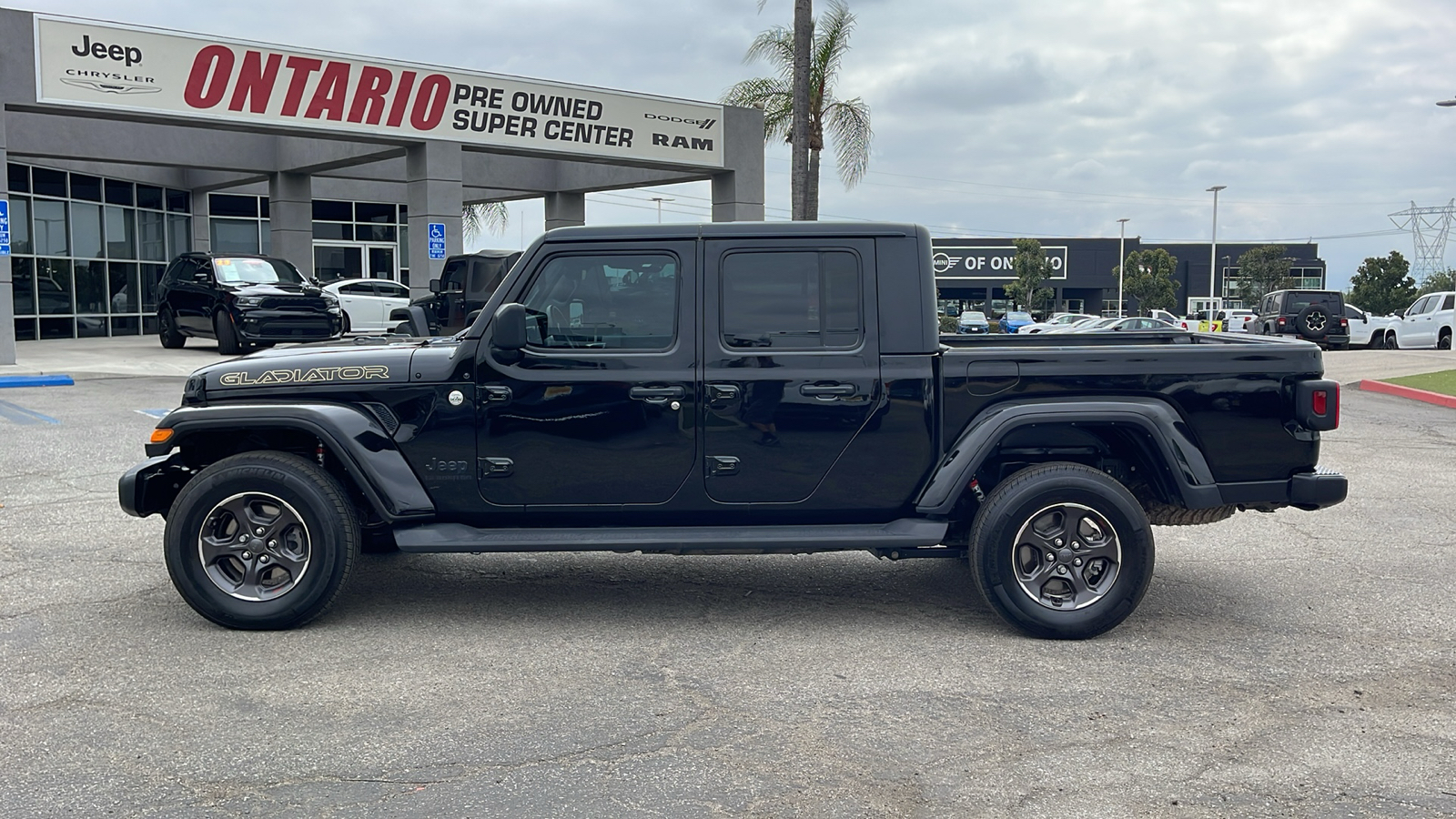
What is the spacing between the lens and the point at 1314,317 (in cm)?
3325

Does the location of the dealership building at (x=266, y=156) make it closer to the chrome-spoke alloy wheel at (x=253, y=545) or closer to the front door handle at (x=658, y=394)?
the chrome-spoke alloy wheel at (x=253, y=545)

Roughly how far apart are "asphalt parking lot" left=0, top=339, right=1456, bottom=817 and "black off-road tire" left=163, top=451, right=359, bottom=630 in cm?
18

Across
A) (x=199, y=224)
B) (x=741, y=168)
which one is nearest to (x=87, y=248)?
(x=199, y=224)

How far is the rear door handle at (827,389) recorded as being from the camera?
220 inches

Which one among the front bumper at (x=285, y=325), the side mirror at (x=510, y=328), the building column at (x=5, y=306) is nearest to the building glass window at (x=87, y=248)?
the building column at (x=5, y=306)

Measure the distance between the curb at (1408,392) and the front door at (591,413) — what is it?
15.1 meters

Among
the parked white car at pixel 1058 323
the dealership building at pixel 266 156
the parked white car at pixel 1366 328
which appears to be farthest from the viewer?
the parked white car at pixel 1058 323

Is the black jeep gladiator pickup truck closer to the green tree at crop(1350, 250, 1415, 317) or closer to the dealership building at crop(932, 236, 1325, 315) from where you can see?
the green tree at crop(1350, 250, 1415, 317)

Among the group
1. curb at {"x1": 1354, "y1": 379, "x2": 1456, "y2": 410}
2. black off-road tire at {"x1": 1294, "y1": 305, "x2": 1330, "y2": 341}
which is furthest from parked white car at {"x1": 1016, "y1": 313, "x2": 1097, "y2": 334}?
curb at {"x1": 1354, "y1": 379, "x2": 1456, "y2": 410}

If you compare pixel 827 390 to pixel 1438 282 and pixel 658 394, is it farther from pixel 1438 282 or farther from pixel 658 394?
pixel 1438 282

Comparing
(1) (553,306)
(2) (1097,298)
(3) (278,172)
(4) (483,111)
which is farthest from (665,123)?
(2) (1097,298)

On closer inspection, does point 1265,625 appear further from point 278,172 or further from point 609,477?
point 278,172

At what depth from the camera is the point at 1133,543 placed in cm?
545

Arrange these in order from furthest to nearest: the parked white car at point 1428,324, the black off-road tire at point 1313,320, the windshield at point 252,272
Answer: the black off-road tire at point 1313,320 → the parked white car at point 1428,324 → the windshield at point 252,272
